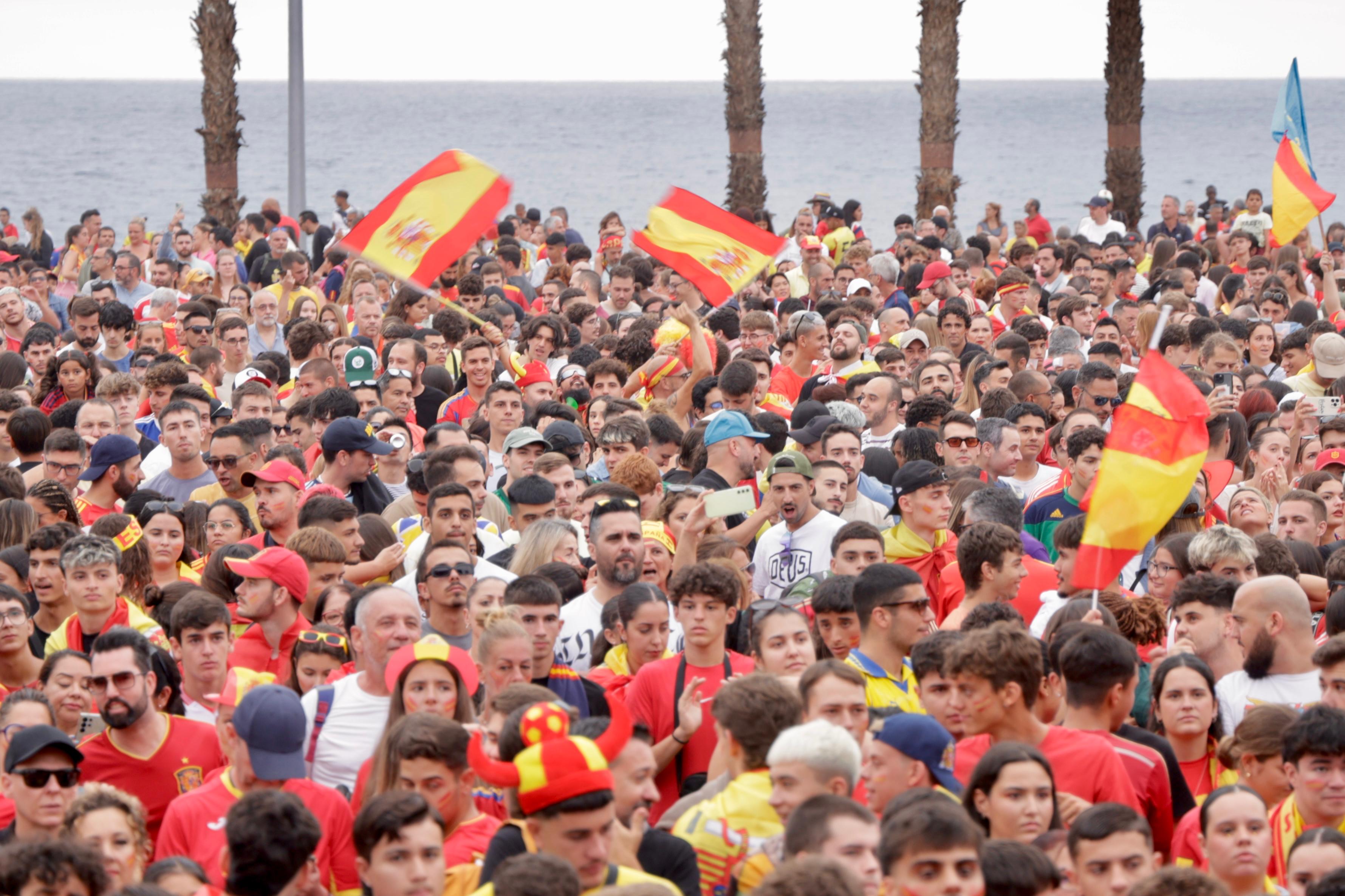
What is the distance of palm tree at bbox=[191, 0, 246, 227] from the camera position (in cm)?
2630

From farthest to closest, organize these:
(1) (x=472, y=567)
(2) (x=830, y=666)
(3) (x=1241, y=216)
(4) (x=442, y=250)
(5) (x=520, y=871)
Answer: (3) (x=1241, y=216) → (4) (x=442, y=250) → (1) (x=472, y=567) → (2) (x=830, y=666) → (5) (x=520, y=871)

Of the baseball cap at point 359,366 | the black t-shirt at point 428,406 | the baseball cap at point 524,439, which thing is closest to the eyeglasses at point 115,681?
the baseball cap at point 524,439

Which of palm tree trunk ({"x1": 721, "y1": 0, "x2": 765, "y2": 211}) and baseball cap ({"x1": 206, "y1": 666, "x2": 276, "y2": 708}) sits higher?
palm tree trunk ({"x1": 721, "y1": 0, "x2": 765, "y2": 211})

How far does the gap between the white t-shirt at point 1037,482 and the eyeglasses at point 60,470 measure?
534 cm

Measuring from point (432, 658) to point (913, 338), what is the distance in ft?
26.4

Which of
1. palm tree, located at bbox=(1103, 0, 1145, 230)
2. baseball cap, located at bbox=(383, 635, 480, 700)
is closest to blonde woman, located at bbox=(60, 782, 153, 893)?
baseball cap, located at bbox=(383, 635, 480, 700)

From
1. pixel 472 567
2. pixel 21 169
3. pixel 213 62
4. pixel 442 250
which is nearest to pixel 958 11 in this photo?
pixel 213 62

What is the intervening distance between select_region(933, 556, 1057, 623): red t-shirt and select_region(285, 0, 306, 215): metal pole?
1559 centimetres

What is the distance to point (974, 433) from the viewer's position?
9766 millimetres

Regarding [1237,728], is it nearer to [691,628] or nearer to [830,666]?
[830,666]

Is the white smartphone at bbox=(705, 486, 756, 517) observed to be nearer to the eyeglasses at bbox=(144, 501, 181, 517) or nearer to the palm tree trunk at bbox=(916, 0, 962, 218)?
the eyeglasses at bbox=(144, 501, 181, 517)

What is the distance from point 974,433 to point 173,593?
4572mm

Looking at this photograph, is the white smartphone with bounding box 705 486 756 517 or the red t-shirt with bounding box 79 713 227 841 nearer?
the red t-shirt with bounding box 79 713 227 841

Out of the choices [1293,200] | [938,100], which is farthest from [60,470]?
[938,100]
